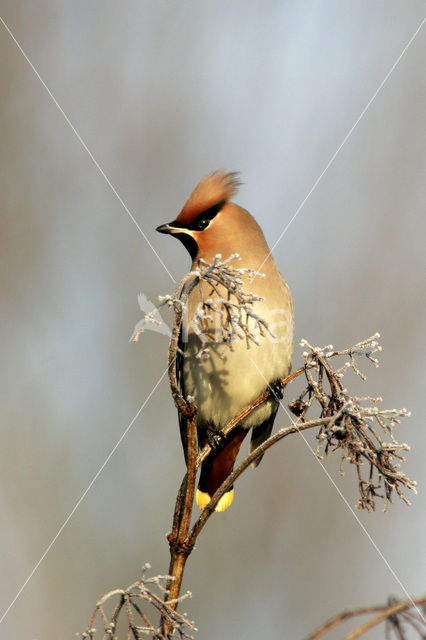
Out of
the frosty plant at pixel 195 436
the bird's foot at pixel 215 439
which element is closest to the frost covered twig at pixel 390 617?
the frosty plant at pixel 195 436

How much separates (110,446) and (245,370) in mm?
708

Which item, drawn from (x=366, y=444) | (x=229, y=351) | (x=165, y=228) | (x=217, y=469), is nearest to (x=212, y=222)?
(x=165, y=228)

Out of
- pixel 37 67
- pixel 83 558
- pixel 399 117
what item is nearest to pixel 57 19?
pixel 37 67

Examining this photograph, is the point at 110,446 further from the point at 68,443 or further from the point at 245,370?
the point at 245,370

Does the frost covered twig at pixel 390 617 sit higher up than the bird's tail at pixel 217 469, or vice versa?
the bird's tail at pixel 217 469

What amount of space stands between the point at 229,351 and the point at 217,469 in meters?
0.44

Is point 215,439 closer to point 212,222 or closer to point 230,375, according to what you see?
point 230,375

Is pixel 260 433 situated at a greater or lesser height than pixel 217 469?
greater

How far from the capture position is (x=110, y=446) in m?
3.16

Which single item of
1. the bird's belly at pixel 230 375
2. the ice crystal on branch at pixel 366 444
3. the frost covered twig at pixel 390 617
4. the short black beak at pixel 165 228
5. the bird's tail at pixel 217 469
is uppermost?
the short black beak at pixel 165 228

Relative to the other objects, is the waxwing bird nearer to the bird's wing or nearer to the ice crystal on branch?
the bird's wing

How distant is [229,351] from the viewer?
9.45 ft

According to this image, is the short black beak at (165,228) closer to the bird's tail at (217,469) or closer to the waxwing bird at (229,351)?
the waxwing bird at (229,351)

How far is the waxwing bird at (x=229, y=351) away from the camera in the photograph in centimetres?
282
